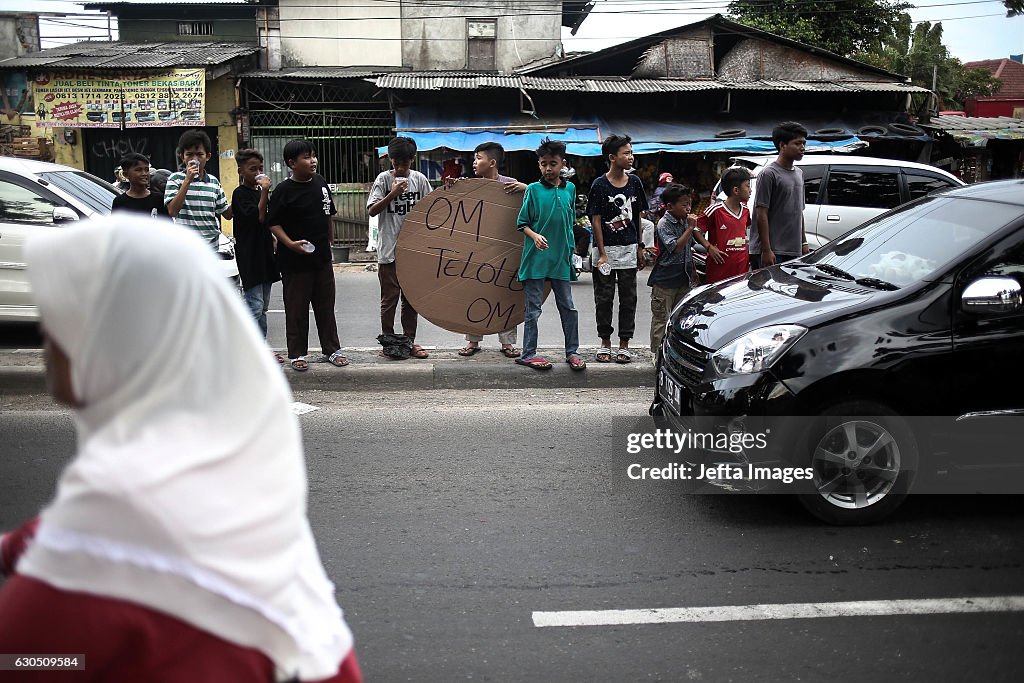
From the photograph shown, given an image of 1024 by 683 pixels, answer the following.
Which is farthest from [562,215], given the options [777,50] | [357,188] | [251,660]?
[777,50]

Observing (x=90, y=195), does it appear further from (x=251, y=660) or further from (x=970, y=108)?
(x=970, y=108)

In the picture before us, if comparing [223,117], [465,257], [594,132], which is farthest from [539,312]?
[223,117]

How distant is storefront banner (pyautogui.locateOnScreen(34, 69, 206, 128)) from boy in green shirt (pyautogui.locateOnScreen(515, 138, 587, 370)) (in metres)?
13.2

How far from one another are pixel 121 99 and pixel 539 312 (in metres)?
14.5

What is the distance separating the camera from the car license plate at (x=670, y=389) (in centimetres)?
455

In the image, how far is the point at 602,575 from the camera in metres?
3.73

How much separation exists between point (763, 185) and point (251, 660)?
6.21 metres

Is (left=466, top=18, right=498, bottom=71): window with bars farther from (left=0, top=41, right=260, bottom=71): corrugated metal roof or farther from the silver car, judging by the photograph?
the silver car

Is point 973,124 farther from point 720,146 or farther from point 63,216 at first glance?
point 63,216

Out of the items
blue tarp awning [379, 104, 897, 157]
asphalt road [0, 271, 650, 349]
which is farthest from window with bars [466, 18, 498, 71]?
asphalt road [0, 271, 650, 349]

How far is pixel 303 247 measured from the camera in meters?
6.79

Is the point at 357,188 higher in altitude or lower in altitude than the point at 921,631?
higher

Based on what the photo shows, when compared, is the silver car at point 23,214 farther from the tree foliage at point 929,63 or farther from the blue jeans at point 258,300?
the tree foliage at point 929,63

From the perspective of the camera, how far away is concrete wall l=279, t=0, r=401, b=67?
2125 centimetres
